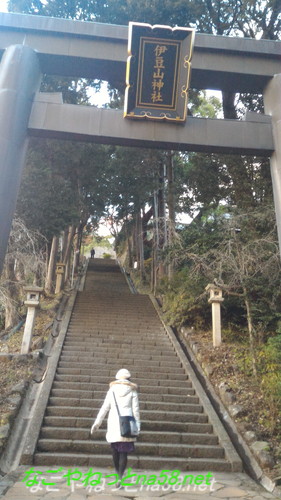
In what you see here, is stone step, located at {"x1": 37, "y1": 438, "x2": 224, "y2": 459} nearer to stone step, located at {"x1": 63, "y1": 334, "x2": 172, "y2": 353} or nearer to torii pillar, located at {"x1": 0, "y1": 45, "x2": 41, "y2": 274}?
torii pillar, located at {"x1": 0, "y1": 45, "x2": 41, "y2": 274}

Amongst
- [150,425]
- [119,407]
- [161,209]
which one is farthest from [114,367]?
[161,209]

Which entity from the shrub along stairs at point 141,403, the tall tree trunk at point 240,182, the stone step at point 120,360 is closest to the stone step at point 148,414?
the shrub along stairs at point 141,403

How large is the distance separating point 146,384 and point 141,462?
105 inches

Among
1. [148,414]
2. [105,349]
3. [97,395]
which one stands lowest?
[148,414]

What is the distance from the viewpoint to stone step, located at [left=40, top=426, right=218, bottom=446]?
20.4 feet

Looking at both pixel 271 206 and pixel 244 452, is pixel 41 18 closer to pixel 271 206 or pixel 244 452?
pixel 271 206

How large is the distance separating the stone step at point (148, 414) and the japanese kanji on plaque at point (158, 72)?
210 inches

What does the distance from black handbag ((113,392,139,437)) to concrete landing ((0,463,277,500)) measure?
0.77 meters

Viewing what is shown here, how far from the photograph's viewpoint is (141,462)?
5.66m

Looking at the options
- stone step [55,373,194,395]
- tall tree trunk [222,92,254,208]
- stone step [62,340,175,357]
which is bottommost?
stone step [55,373,194,395]

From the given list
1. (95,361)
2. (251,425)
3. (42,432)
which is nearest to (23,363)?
(95,361)

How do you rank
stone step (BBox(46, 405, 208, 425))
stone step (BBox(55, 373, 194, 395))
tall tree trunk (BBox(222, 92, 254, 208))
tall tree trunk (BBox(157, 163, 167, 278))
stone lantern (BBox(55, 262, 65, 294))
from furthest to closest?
stone lantern (BBox(55, 262, 65, 294)), tall tree trunk (BBox(157, 163, 167, 278)), tall tree trunk (BBox(222, 92, 254, 208)), stone step (BBox(55, 373, 194, 395)), stone step (BBox(46, 405, 208, 425))

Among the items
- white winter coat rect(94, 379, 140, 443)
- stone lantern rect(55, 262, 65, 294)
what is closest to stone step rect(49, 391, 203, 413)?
white winter coat rect(94, 379, 140, 443)

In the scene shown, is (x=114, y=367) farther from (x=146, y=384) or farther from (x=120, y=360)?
(x=146, y=384)
